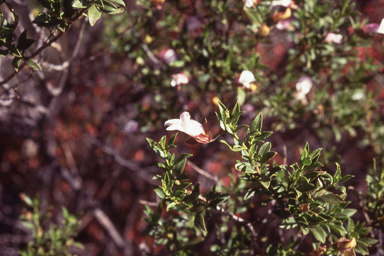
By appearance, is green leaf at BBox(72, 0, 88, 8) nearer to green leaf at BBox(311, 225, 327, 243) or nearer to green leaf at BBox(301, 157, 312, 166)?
green leaf at BBox(301, 157, 312, 166)

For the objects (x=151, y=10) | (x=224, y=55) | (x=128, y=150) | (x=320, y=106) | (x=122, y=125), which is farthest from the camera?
(x=128, y=150)

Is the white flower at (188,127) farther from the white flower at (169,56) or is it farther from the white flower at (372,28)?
the white flower at (372,28)

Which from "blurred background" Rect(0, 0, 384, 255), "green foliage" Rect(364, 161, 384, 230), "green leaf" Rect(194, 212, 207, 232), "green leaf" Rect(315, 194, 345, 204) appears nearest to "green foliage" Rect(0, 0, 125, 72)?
"blurred background" Rect(0, 0, 384, 255)

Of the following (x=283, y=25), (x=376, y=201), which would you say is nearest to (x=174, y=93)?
(x=283, y=25)

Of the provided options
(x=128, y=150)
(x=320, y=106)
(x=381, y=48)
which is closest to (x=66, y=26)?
(x=320, y=106)

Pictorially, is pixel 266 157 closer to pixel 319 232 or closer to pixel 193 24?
pixel 319 232

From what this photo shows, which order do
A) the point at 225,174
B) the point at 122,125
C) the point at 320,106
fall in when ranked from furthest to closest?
the point at 225,174 → the point at 122,125 → the point at 320,106

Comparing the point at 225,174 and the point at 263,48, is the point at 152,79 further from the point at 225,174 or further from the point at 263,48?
the point at 263,48
